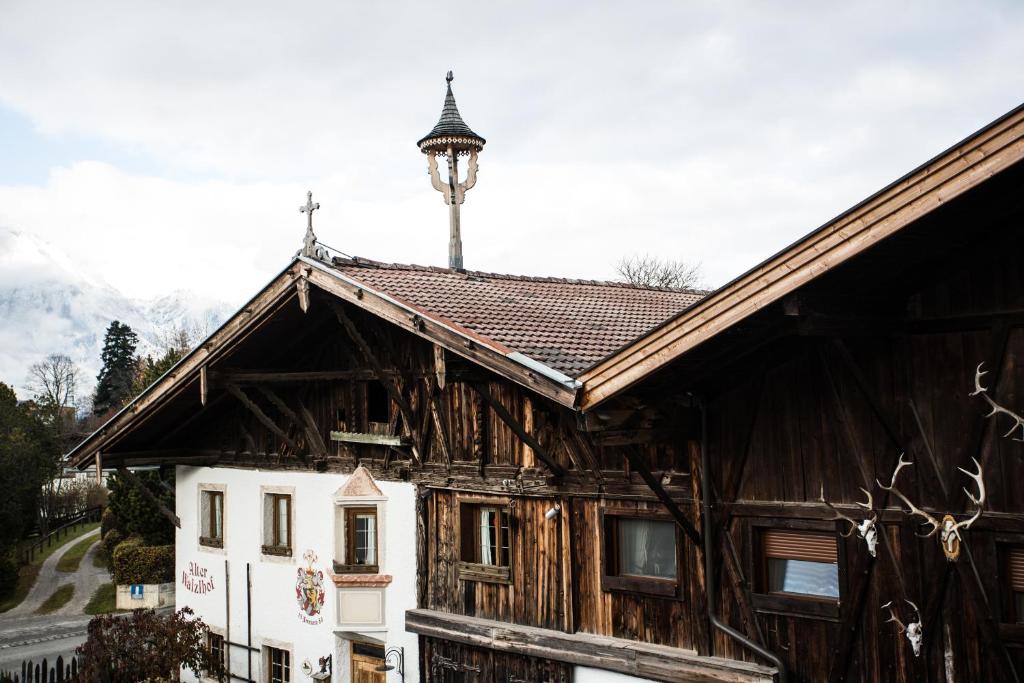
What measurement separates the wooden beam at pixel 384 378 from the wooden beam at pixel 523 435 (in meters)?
1.90

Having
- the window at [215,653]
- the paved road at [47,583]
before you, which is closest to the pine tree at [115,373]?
the paved road at [47,583]

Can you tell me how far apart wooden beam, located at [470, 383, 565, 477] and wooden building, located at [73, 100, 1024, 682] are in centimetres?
4

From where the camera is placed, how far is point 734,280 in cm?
867

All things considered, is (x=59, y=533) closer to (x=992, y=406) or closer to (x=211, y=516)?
(x=211, y=516)

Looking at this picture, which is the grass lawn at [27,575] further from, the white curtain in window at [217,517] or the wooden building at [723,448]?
the wooden building at [723,448]

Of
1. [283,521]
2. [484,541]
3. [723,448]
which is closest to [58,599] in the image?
[283,521]

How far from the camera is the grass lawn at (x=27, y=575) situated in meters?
31.2

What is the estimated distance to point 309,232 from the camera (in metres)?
13.6

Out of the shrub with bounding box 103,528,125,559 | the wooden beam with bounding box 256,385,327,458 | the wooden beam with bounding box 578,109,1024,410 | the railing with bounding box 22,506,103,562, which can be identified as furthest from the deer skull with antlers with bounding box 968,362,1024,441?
the railing with bounding box 22,506,103,562

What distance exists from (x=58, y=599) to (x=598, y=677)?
82.0 feet

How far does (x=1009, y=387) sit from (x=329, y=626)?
34.0ft

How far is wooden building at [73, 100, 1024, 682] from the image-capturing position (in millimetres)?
8609

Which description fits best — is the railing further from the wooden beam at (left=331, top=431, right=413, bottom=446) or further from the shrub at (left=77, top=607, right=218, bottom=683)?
the wooden beam at (left=331, top=431, right=413, bottom=446)

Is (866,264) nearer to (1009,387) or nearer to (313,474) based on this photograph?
(1009,387)
